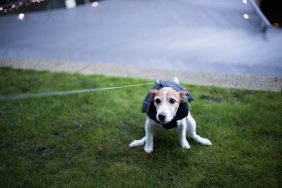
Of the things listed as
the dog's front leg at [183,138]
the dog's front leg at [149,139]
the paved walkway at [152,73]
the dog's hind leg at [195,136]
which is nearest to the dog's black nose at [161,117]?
the dog's front leg at [149,139]

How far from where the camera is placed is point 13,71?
643 cm

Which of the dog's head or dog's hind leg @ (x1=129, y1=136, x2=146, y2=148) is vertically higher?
the dog's head

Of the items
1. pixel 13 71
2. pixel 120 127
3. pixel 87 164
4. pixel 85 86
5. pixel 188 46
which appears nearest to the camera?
pixel 87 164

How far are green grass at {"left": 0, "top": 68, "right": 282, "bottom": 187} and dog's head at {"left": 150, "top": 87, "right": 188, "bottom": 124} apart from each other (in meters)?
0.73

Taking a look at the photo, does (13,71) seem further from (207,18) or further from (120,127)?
(207,18)

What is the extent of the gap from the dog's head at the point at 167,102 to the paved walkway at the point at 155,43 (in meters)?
2.27

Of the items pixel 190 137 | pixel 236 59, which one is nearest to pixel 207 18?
pixel 236 59

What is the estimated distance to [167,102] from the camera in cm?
365

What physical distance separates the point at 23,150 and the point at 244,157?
112 inches

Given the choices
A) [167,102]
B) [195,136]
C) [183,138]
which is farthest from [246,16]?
[167,102]

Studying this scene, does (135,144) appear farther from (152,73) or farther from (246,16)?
(246,16)

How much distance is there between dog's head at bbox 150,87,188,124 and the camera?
3568 mm

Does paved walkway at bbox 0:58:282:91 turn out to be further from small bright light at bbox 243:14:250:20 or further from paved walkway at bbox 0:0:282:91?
small bright light at bbox 243:14:250:20

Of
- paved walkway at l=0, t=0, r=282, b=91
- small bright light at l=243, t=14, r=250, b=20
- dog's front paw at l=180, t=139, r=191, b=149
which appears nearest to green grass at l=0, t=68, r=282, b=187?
dog's front paw at l=180, t=139, r=191, b=149
